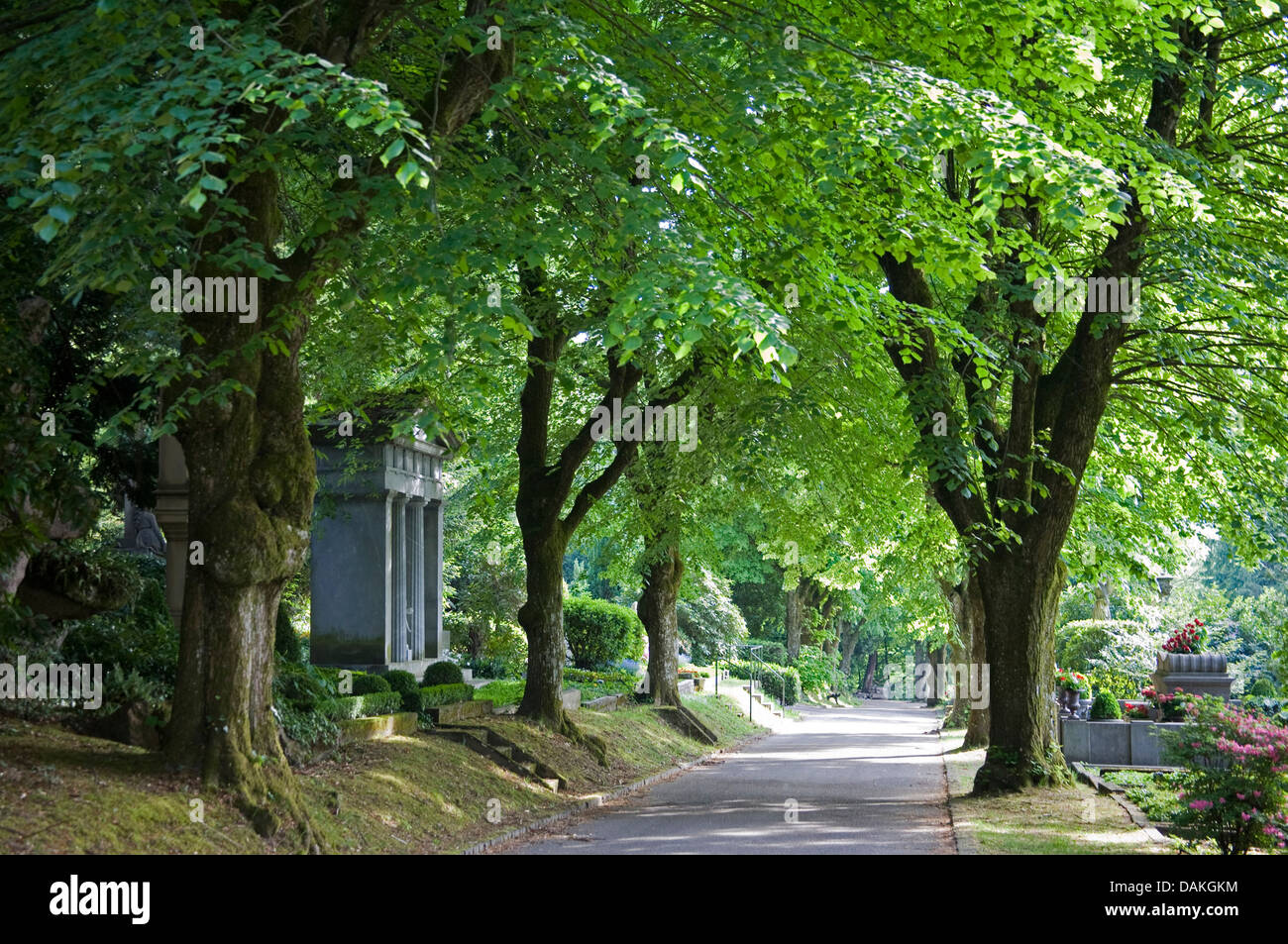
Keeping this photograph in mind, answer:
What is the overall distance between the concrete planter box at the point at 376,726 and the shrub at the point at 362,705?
12 centimetres

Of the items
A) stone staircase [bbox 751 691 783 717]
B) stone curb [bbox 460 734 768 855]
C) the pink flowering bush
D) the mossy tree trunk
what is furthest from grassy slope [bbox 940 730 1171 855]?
stone staircase [bbox 751 691 783 717]

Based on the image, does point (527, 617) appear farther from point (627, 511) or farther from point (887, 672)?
point (887, 672)

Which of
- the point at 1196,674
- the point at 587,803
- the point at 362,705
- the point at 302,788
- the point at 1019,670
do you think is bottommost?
the point at 587,803

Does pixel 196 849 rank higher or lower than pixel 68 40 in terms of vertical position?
lower

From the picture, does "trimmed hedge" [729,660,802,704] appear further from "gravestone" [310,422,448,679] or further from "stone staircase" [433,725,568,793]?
"stone staircase" [433,725,568,793]

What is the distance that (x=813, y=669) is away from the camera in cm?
5659

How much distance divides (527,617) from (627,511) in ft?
19.2

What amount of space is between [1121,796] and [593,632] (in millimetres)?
19552

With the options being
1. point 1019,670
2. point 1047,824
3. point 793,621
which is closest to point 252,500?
point 1047,824

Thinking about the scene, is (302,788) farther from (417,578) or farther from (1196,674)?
(1196,674)

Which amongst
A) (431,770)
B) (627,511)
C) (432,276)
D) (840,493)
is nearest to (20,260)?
(432,276)

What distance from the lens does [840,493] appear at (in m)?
20.4

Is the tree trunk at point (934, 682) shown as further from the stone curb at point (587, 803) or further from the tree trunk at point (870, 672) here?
the stone curb at point (587, 803)

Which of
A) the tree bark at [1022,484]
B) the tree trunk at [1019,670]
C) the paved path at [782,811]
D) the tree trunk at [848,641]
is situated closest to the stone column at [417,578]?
the paved path at [782,811]
